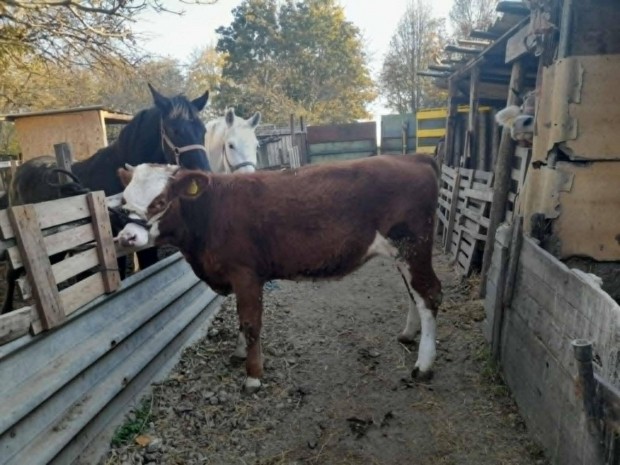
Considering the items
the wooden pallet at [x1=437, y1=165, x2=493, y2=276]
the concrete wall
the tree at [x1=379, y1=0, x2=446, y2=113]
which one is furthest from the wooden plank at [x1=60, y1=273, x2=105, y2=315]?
the tree at [x1=379, y1=0, x2=446, y2=113]

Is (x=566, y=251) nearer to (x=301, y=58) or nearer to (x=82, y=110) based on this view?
(x=82, y=110)

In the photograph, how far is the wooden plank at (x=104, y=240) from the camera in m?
2.95

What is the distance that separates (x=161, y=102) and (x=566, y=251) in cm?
370

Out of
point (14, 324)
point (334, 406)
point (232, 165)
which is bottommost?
point (334, 406)

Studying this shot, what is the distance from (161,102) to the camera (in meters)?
4.20

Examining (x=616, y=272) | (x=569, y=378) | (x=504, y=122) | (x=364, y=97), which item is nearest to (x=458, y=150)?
(x=504, y=122)

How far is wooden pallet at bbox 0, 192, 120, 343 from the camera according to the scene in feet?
7.34

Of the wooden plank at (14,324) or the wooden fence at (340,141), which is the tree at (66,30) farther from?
the wooden fence at (340,141)

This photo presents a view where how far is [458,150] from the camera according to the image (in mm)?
9094

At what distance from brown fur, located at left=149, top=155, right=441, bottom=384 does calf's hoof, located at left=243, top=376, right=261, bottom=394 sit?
39 mm

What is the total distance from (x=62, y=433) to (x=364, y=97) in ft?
103

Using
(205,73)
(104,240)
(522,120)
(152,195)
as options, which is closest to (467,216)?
(522,120)

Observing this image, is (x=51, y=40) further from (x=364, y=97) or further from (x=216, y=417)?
(x=364, y=97)

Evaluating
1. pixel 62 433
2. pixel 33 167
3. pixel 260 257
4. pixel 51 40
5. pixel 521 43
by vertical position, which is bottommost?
pixel 62 433
